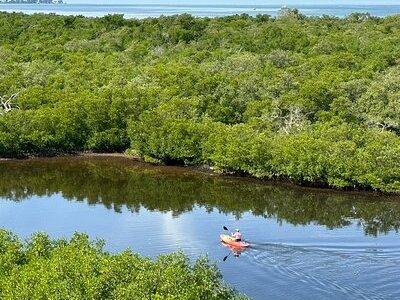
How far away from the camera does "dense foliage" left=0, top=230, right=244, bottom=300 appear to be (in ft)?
79.0

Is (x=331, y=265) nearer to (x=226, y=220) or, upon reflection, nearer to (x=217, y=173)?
(x=226, y=220)

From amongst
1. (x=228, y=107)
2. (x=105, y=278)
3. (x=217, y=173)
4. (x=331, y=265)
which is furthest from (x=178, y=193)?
(x=105, y=278)

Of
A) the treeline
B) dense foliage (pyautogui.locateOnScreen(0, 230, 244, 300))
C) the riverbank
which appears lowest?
the treeline

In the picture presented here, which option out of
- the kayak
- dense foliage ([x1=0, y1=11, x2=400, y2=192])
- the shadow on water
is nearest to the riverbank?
dense foliage ([x1=0, y1=11, x2=400, y2=192])

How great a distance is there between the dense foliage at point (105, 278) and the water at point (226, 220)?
24.4 feet

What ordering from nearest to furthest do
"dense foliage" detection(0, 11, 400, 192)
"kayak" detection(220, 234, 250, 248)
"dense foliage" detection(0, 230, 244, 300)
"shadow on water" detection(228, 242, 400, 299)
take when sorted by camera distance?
"dense foliage" detection(0, 230, 244, 300) < "shadow on water" detection(228, 242, 400, 299) < "kayak" detection(220, 234, 250, 248) < "dense foliage" detection(0, 11, 400, 192)

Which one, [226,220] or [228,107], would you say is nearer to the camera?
[226,220]

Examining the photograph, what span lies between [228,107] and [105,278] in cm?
3890

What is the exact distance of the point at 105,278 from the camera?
24.7 meters

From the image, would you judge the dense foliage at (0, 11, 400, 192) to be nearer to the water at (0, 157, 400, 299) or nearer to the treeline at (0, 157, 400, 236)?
the treeline at (0, 157, 400, 236)

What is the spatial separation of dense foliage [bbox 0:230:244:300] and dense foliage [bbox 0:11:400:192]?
24888 mm

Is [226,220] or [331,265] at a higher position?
[331,265]

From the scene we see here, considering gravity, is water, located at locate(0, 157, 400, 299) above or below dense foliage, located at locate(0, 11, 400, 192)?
below

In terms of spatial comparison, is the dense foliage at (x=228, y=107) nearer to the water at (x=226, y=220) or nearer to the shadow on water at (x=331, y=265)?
the water at (x=226, y=220)
